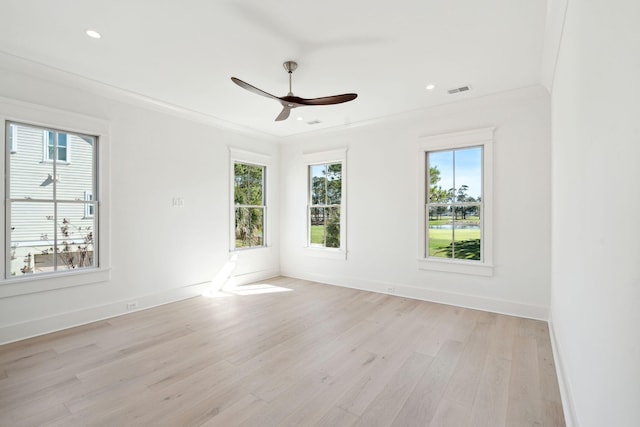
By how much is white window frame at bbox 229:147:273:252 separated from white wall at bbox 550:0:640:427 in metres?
4.74

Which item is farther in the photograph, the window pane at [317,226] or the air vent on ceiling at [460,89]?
the window pane at [317,226]

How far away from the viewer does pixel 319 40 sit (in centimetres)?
281

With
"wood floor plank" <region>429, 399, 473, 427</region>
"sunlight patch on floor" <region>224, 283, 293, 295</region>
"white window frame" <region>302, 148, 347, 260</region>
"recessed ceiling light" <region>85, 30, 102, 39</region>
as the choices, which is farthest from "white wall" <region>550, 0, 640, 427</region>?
"sunlight patch on floor" <region>224, 283, 293, 295</region>

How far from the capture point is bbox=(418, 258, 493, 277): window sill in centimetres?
419

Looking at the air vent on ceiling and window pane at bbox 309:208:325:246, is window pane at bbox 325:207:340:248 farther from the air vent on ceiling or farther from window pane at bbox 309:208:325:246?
the air vent on ceiling

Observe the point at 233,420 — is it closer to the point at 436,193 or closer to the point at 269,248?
the point at 436,193

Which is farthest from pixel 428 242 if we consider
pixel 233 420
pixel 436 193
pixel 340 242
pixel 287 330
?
pixel 233 420

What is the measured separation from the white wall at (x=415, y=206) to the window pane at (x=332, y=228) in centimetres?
30

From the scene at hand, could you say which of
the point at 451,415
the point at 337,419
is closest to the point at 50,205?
the point at 337,419

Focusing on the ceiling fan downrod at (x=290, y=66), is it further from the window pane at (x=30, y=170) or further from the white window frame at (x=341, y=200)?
the window pane at (x=30, y=170)

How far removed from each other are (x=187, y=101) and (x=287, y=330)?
11.2ft

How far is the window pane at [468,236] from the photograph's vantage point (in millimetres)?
4359

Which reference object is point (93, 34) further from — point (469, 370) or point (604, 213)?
point (469, 370)

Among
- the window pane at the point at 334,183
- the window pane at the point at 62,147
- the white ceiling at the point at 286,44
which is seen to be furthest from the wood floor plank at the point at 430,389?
the window pane at the point at 62,147
